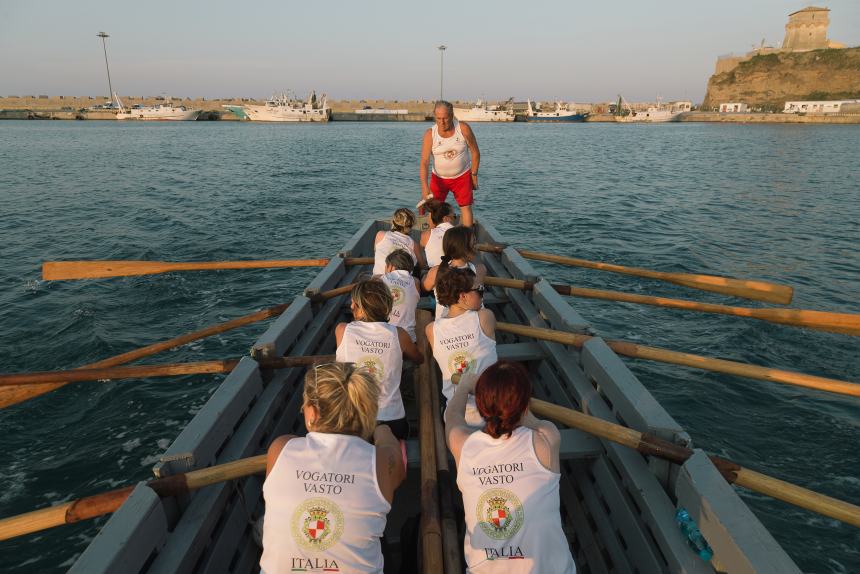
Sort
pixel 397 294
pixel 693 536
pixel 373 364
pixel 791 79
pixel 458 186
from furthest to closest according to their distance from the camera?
pixel 791 79 < pixel 458 186 < pixel 397 294 < pixel 373 364 < pixel 693 536

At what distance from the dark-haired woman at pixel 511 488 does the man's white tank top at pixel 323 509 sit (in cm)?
52

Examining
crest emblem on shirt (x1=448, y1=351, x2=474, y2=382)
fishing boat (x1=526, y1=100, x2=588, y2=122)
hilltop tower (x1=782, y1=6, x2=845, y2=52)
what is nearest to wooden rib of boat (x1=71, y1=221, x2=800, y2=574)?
crest emblem on shirt (x1=448, y1=351, x2=474, y2=382)

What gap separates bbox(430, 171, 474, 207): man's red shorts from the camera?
877 centimetres

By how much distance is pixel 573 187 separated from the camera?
91.5ft

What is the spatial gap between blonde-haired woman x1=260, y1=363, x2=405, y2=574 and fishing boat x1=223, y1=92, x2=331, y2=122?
121 metres

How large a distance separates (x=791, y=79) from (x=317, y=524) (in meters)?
149

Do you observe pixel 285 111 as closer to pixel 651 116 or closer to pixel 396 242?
pixel 651 116

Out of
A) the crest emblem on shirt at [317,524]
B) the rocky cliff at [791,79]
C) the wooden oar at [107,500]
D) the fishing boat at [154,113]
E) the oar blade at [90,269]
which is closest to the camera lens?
the crest emblem on shirt at [317,524]

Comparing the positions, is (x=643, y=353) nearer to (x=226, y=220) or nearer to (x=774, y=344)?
(x=774, y=344)

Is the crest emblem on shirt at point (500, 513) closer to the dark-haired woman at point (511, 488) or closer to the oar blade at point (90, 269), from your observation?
the dark-haired woman at point (511, 488)

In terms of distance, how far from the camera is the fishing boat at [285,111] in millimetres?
111312

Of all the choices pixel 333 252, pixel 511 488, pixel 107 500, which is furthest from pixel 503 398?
pixel 333 252

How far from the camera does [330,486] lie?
7.36 ft

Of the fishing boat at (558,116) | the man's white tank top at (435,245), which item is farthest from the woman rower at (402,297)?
the fishing boat at (558,116)
